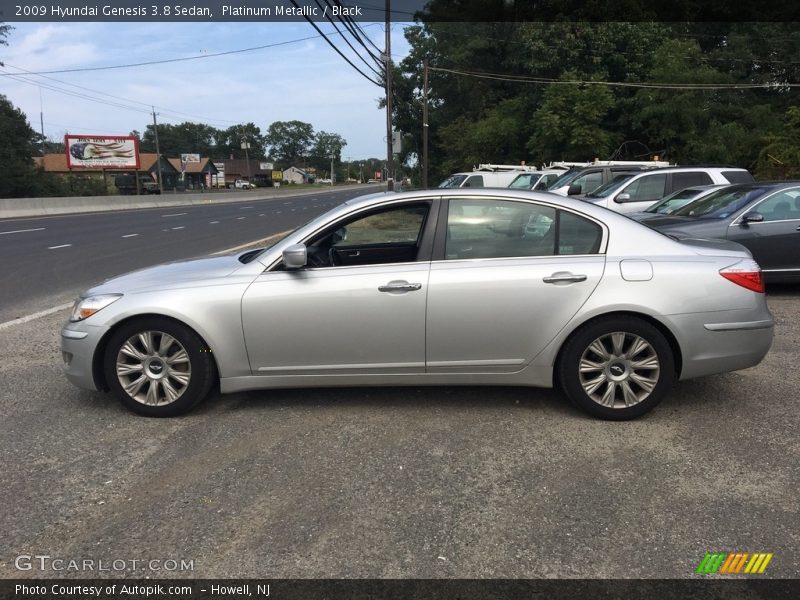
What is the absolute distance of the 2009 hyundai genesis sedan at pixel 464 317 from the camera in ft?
13.1

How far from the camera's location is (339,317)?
4031mm

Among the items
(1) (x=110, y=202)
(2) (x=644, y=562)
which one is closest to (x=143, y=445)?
(2) (x=644, y=562)

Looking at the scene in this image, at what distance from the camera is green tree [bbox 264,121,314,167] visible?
171m

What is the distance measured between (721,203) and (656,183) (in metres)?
4.36

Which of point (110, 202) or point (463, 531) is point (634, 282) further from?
point (110, 202)

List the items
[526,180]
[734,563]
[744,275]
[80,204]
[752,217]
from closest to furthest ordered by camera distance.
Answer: [734,563] < [744,275] < [752,217] < [526,180] < [80,204]

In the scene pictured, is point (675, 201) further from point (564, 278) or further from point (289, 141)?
point (289, 141)

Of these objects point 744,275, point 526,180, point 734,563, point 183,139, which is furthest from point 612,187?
point 183,139

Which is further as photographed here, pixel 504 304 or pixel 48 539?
pixel 504 304

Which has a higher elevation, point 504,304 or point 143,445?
point 504,304

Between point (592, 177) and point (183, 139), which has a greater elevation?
point (183, 139)

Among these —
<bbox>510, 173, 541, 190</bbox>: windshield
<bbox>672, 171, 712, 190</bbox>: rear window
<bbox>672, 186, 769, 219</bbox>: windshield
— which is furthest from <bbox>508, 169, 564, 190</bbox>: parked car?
<bbox>672, 186, 769, 219</bbox>: windshield

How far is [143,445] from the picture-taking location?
3.82m

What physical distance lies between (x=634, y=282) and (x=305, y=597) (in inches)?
108
